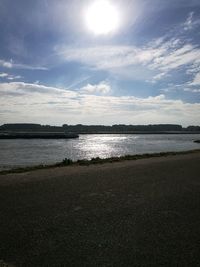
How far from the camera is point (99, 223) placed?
23.7 ft

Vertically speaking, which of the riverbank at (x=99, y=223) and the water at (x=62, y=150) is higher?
the riverbank at (x=99, y=223)

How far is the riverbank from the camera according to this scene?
5477 mm

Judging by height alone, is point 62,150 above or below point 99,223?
below

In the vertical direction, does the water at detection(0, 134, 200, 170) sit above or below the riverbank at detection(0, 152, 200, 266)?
below

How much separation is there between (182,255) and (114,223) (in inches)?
79.2

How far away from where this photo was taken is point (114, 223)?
285 inches

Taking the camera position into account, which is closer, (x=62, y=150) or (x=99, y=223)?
(x=99, y=223)

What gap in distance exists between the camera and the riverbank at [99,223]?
5.48m

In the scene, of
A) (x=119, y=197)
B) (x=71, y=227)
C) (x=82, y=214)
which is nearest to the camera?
(x=71, y=227)

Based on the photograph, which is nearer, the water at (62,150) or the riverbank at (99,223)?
the riverbank at (99,223)

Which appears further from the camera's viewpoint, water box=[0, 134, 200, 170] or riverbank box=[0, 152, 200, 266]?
water box=[0, 134, 200, 170]

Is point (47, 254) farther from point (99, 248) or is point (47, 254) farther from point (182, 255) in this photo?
point (182, 255)

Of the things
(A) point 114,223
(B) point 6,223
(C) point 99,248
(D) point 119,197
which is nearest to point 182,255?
(C) point 99,248

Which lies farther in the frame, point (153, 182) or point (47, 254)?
point (153, 182)
